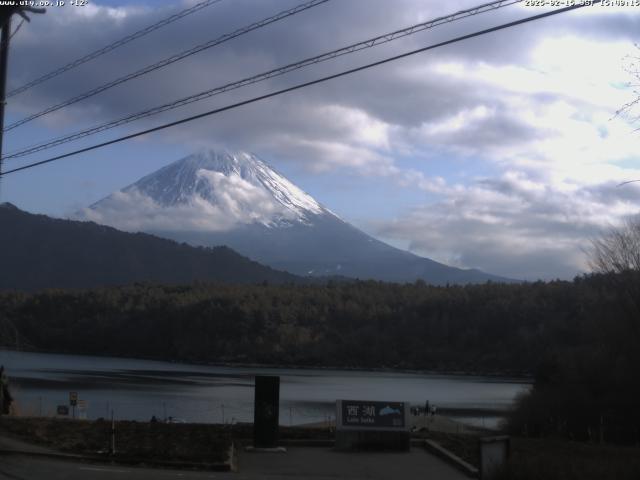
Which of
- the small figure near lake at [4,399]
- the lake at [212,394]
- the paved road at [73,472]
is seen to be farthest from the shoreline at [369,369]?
the paved road at [73,472]

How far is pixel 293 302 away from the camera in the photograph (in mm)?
184750

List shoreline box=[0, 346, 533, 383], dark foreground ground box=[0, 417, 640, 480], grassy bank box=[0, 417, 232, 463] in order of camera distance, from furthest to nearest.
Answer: shoreline box=[0, 346, 533, 383] < grassy bank box=[0, 417, 232, 463] < dark foreground ground box=[0, 417, 640, 480]

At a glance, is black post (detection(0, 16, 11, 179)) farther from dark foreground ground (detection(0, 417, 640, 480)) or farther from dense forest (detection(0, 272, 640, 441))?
dense forest (detection(0, 272, 640, 441))

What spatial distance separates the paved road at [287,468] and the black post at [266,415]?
0.40 m

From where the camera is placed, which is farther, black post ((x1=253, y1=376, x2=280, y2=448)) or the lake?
the lake

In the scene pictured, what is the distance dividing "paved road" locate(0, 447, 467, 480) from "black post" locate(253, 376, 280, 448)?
40 centimetres

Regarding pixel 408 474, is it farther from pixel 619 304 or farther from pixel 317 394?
pixel 317 394

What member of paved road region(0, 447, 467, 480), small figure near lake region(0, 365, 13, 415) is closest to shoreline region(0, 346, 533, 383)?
small figure near lake region(0, 365, 13, 415)

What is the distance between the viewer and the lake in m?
58.2

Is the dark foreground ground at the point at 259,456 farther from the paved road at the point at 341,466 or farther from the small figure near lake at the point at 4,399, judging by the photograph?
the small figure near lake at the point at 4,399

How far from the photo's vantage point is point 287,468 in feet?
59.7

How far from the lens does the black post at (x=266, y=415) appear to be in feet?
64.8

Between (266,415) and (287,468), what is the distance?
182cm

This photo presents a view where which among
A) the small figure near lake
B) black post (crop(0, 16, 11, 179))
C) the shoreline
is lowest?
the small figure near lake
